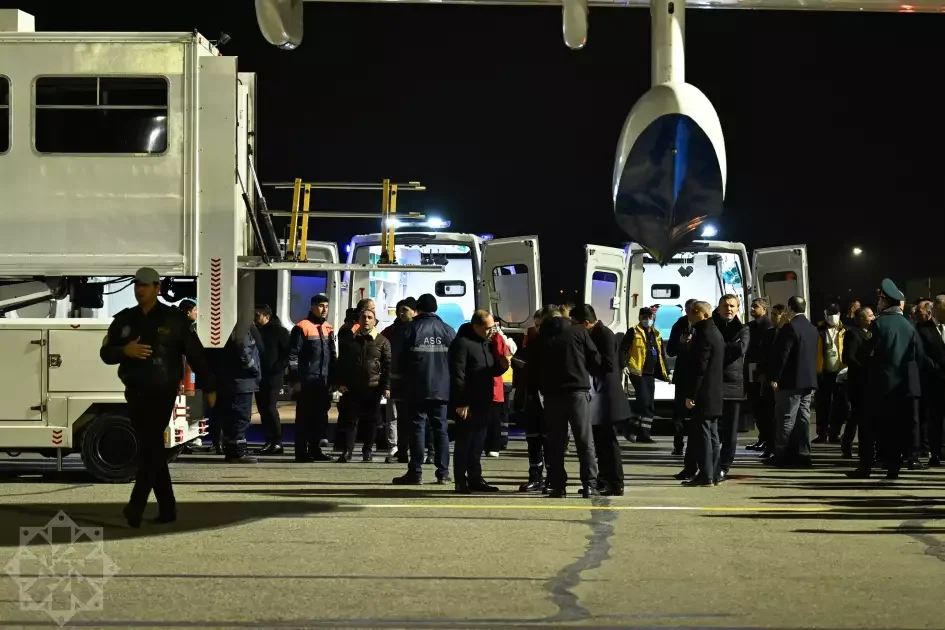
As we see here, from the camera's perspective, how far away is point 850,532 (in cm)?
988

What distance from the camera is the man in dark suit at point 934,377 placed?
14656 mm

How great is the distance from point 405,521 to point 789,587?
3474 mm

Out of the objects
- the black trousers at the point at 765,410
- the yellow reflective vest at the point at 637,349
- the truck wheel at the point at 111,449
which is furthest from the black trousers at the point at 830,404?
the truck wheel at the point at 111,449

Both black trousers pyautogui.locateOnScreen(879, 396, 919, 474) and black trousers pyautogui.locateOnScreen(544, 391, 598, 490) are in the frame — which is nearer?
black trousers pyautogui.locateOnScreen(544, 391, 598, 490)

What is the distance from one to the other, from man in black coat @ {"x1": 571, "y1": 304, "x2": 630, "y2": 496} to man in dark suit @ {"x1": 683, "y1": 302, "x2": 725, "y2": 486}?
34.8 inches

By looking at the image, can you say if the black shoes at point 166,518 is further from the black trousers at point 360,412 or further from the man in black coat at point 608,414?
the black trousers at point 360,412

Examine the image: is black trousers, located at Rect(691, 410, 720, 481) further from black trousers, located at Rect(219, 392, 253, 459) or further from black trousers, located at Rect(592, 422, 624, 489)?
black trousers, located at Rect(219, 392, 253, 459)

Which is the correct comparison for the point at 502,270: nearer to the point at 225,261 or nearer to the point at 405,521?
the point at 225,261

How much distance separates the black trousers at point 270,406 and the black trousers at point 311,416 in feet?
2.47

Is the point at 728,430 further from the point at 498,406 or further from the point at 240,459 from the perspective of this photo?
Result: the point at 240,459

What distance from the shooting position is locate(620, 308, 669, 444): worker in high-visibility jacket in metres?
19.1

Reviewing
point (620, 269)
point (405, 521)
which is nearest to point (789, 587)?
point (405, 521)

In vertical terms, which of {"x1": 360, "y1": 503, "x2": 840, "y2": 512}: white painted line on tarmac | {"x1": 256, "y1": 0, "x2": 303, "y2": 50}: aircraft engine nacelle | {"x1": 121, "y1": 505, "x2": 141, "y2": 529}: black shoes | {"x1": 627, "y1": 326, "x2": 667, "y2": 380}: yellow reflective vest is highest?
{"x1": 256, "y1": 0, "x2": 303, "y2": 50}: aircraft engine nacelle

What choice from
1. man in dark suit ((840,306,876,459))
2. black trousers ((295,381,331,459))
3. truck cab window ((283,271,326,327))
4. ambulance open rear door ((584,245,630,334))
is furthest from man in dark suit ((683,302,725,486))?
truck cab window ((283,271,326,327))
